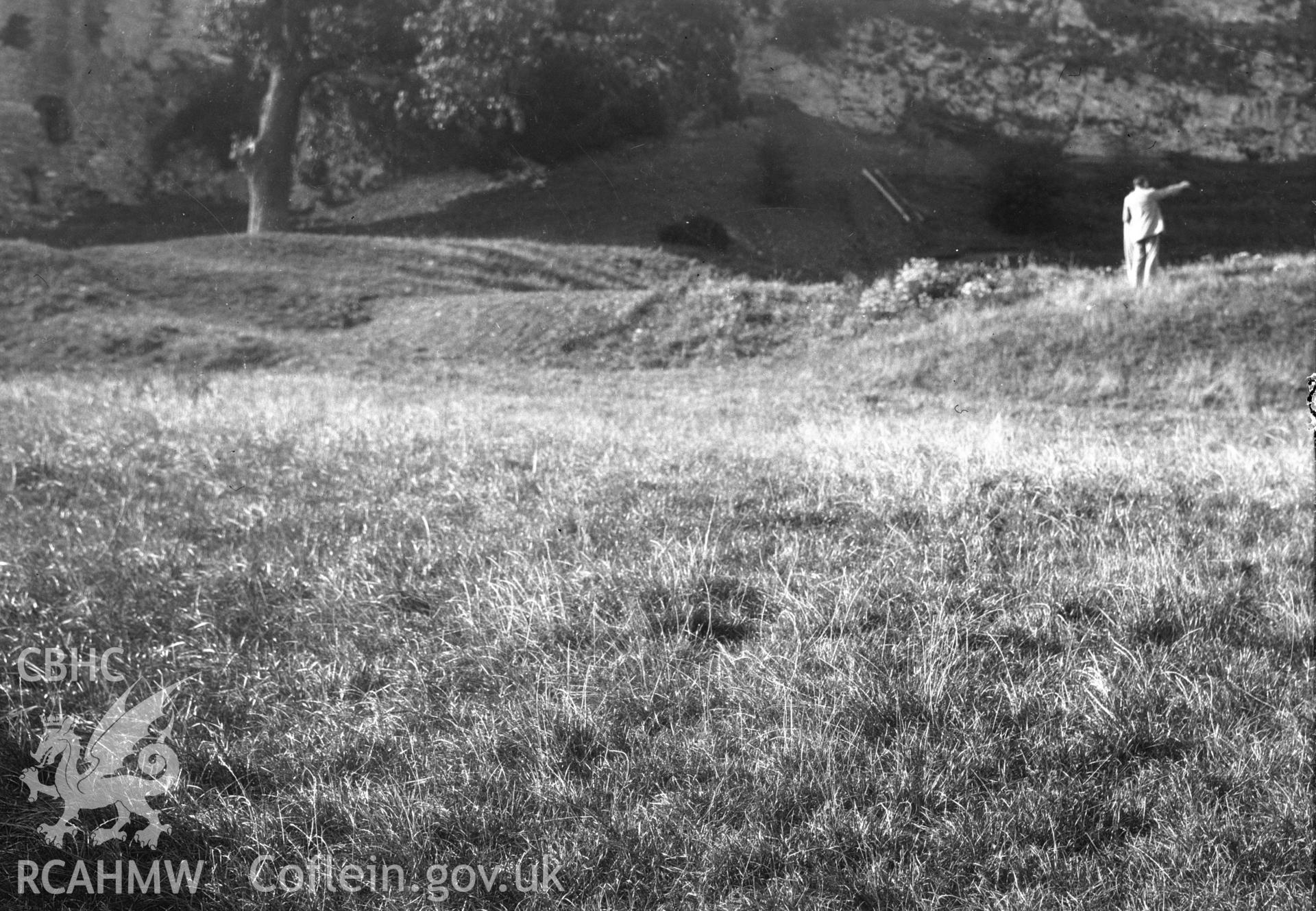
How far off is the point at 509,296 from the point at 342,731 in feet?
53.8

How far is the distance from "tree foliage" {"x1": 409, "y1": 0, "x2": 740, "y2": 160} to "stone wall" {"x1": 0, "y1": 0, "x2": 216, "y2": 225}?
8.25 m

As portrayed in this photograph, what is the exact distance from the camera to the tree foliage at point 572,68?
23031mm

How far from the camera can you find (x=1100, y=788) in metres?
2.93

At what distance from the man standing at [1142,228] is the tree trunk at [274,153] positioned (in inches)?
712

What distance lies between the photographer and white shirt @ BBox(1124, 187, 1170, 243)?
15609 millimetres

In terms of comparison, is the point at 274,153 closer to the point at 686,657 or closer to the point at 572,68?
the point at 572,68

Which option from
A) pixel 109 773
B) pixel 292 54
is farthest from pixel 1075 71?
pixel 109 773

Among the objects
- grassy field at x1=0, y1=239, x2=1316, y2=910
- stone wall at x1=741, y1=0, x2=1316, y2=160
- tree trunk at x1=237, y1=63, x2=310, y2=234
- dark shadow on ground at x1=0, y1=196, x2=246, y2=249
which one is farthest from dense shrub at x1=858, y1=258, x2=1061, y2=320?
dark shadow on ground at x1=0, y1=196, x2=246, y2=249

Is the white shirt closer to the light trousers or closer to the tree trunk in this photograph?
the light trousers

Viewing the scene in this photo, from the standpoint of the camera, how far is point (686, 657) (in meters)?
3.61

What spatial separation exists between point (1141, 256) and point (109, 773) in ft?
53.6

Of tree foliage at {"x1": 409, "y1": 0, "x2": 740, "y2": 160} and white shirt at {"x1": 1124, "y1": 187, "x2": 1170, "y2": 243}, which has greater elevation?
tree foliage at {"x1": 409, "y1": 0, "x2": 740, "y2": 160}

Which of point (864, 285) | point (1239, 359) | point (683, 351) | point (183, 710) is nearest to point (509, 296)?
point (683, 351)

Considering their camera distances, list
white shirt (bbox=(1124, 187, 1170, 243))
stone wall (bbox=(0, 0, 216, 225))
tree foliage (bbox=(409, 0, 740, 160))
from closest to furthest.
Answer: white shirt (bbox=(1124, 187, 1170, 243)) → tree foliage (bbox=(409, 0, 740, 160)) → stone wall (bbox=(0, 0, 216, 225))
